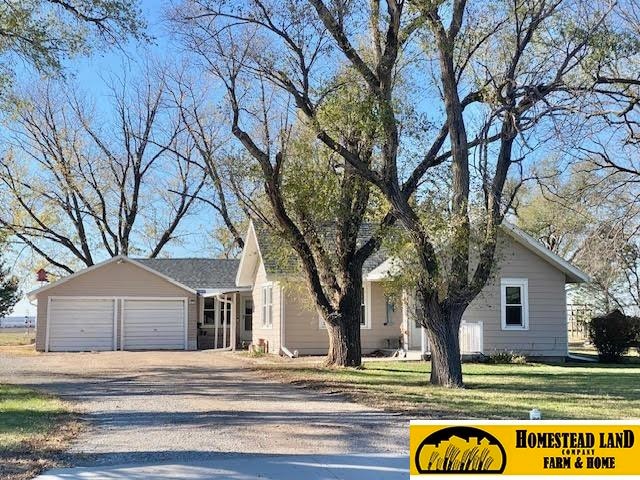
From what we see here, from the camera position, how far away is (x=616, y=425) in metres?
3.72

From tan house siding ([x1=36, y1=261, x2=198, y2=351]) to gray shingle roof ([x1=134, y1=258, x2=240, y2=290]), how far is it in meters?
2.59

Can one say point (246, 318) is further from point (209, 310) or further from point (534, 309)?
point (534, 309)

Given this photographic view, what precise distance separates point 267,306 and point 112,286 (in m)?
7.97

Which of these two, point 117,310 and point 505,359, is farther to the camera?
point 117,310

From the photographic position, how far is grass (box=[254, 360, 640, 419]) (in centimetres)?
1120

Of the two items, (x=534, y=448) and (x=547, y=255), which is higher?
(x=547, y=255)

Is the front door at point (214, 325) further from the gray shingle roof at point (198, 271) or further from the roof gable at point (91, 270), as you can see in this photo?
the roof gable at point (91, 270)

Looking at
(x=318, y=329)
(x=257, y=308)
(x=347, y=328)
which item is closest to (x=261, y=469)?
(x=347, y=328)

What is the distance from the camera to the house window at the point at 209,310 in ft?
113

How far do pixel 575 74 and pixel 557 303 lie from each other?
35.0 feet

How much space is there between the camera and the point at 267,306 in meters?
27.1

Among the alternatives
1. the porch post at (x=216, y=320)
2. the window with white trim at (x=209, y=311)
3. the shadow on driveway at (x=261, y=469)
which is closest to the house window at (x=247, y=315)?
the porch post at (x=216, y=320)

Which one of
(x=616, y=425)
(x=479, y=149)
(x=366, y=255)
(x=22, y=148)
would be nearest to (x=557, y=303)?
(x=366, y=255)

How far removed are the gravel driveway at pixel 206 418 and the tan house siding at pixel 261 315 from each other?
6.85 meters
